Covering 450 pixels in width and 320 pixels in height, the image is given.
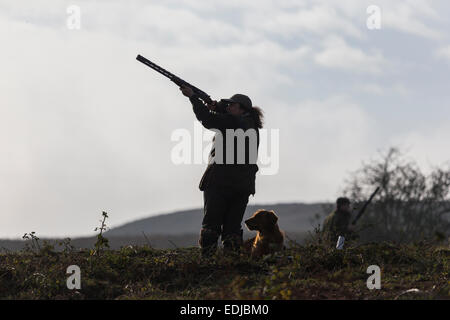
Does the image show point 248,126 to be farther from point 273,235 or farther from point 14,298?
point 14,298

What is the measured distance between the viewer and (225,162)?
9.79 metres

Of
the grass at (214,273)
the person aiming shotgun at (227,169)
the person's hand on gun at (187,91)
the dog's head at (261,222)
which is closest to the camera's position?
the grass at (214,273)

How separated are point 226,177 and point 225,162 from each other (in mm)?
182

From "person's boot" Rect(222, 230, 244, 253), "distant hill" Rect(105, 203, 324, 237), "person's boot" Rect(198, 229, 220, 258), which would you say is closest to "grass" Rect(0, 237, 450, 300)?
"person's boot" Rect(198, 229, 220, 258)

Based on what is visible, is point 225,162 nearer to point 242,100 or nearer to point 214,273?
point 242,100

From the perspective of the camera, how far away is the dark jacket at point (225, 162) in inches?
380

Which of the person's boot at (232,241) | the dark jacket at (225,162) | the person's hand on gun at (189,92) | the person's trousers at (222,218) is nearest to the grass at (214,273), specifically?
the person's trousers at (222,218)

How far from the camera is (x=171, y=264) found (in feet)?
30.4

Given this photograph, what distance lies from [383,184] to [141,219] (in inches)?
2760

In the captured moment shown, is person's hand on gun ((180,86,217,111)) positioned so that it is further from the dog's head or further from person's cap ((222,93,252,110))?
the dog's head

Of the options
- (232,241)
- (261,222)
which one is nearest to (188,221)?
(261,222)

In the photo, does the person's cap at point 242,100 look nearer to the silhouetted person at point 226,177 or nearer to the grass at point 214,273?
the silhouetted person at point 226,177
